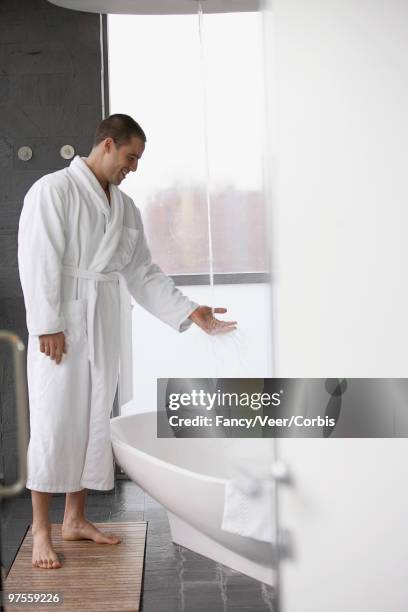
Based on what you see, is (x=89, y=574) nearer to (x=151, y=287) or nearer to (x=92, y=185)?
(x=151, y=287)

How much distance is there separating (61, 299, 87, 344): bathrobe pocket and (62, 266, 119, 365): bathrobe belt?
2 cm

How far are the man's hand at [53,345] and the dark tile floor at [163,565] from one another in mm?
643

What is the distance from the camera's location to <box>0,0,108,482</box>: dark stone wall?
9.70ft

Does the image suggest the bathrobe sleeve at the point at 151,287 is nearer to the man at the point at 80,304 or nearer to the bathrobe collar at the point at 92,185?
the man at the point at 80,304

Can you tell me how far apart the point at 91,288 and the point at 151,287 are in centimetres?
19

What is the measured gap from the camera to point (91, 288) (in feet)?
8.73

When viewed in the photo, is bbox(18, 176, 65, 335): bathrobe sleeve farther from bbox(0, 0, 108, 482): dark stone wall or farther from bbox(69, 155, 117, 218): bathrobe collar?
bbox(0, 0, 108, 482): dark stone wall

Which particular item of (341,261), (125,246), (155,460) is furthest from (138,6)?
(155,460)

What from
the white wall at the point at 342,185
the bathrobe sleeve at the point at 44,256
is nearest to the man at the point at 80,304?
the bathrobe sleeve at the point at 44,256

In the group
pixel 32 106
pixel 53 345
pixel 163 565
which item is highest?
pixel 32 106

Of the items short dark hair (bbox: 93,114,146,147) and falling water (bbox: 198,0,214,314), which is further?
short dark hair (bbox: 93,114,146,147)

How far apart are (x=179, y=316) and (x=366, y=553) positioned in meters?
0.99

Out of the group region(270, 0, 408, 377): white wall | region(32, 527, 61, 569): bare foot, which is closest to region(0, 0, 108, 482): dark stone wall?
region(32, 527, 61, 569): bare foot

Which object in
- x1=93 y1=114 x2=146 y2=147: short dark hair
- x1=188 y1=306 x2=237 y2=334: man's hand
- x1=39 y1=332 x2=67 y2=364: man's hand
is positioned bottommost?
x1=39 y1=332 x2=67 y2=364: man's hand
